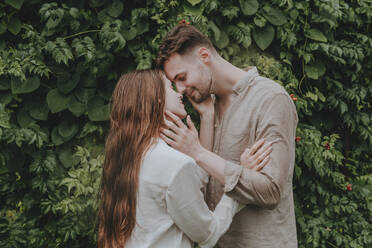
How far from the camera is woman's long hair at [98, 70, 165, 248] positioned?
1.73 m

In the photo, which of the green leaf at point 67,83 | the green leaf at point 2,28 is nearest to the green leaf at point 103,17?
the green leaf at point 67,83

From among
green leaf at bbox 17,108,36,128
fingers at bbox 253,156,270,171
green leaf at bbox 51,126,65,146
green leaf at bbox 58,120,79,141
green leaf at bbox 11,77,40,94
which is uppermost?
fingers at bbox 253,156,270,171

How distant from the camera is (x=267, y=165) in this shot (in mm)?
1851

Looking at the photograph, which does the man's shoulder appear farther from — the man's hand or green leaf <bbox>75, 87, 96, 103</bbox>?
green leaf <bbox>75, 87, 96, 103</bbox>

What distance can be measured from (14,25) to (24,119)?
69 centimetres

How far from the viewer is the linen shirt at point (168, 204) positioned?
164cm

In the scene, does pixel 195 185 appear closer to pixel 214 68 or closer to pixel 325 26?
pixel 214 68

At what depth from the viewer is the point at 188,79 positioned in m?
2.43

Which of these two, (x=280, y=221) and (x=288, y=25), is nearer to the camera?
(x=280, y=221)

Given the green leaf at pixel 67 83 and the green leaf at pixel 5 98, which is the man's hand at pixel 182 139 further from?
the green leaf at pixel 5 98

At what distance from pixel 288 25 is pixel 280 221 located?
6.11 feet

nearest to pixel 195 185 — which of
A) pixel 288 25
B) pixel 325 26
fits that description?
pixel 288 25

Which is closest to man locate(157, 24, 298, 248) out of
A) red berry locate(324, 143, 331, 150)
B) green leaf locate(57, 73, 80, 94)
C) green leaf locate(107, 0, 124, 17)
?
green leaf locate(107, 0, 124, 17)

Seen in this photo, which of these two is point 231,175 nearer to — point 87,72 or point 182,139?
point 182,139
